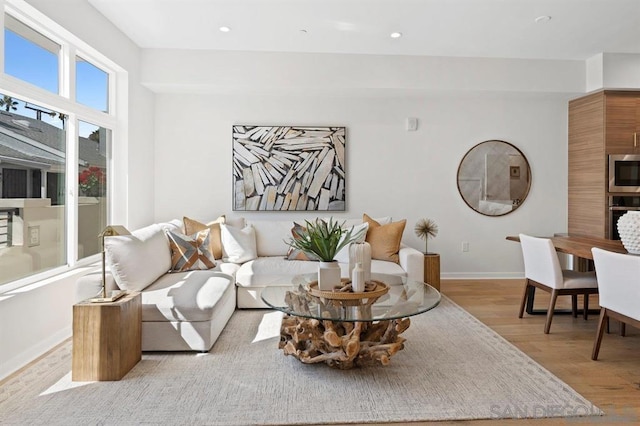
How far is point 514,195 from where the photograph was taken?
514 cm

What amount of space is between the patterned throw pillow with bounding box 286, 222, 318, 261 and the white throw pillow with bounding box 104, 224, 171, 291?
4.24 feet

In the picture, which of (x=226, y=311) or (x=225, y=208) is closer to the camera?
(x=226, y=311)

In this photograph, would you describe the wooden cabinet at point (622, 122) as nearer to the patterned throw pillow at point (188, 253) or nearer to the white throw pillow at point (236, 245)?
the white throw pillow at point (236, 245)

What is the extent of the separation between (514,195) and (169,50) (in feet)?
14.6

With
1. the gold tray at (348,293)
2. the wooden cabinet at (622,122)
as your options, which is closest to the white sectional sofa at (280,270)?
the gold tray at (348,293)

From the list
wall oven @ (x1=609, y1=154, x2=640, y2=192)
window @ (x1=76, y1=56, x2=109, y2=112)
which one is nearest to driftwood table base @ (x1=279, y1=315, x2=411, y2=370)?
window @ (x1=76, y1=56, x2=109, y2=112)

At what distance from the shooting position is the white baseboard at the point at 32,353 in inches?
95.9

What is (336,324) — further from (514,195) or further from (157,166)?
(514,195)

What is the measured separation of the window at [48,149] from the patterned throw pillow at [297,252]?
1.83 meters

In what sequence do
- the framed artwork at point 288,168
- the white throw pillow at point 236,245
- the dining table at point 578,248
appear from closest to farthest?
the dining table at point 578,248
the white throw pillow at point 236,245
the framed artwork at point 288,168

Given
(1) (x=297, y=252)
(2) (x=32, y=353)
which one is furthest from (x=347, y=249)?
(2) (x=32, y=353)

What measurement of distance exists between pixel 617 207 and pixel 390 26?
10.5 feet

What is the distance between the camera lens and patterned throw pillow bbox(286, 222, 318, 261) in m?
4.11

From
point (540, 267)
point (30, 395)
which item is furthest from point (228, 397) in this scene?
point (540, 267)
